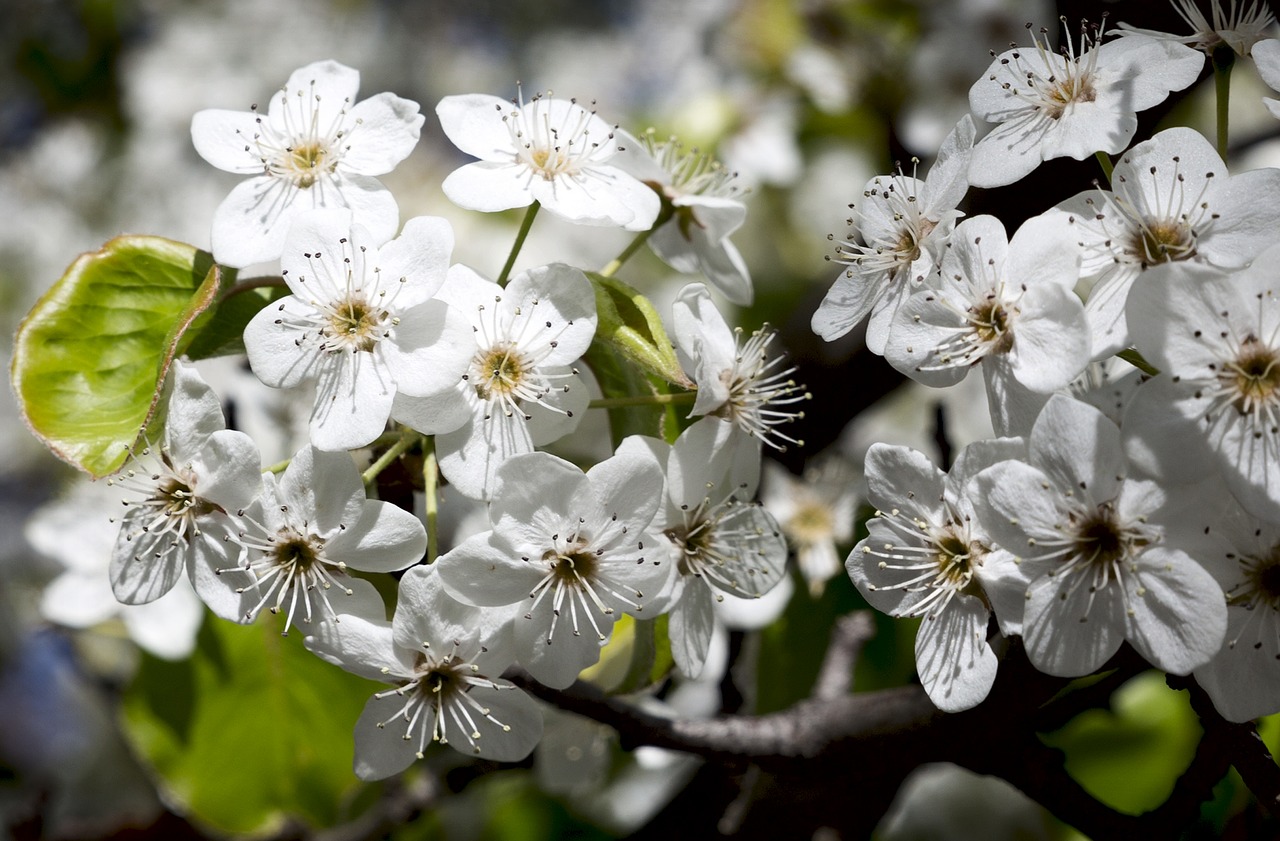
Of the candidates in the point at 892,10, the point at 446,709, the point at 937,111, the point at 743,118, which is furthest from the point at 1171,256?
the point at 892,10

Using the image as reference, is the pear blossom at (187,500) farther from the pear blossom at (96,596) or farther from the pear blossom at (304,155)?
the pear blossom at (96,596)

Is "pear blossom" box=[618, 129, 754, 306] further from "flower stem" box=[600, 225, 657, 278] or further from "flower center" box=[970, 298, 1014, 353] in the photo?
"flower center" box=[970, 298, 1014, 353]

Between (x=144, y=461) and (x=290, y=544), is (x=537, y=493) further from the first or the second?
(x=144, y=461)

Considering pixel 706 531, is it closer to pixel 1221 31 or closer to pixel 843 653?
pixel 843 653

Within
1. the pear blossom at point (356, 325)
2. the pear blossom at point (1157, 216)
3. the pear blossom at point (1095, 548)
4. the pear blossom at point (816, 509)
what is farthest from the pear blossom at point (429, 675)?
the pear blossom at point (816, 509)

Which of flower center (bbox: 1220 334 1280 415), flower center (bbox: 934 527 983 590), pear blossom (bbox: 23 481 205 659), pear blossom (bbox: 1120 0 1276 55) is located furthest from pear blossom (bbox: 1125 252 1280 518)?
pear blossom (bbox: 23 481 205 659)

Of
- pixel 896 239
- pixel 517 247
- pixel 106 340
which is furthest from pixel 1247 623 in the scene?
pixel 106 340
